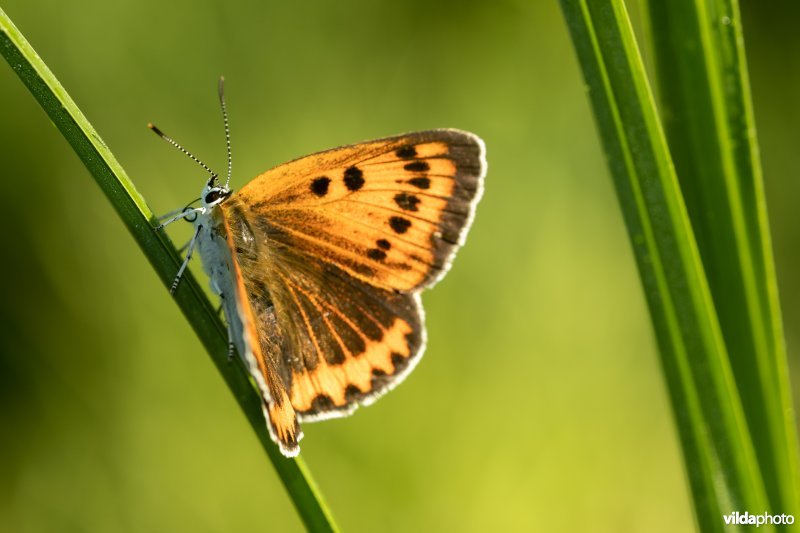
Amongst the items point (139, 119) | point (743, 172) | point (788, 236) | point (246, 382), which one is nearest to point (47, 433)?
point (139, 119)

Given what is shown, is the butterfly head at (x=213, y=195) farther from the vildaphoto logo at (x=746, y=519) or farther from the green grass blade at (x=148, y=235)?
the vildaphoto logo at (x=746, y=519)

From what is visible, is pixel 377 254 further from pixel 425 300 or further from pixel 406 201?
pixel 425 300

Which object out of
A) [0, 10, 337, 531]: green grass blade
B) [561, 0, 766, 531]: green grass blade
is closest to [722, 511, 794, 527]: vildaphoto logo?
[561, 0, 766, 531]: green grass blade

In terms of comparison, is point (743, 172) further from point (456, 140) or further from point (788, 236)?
point (788, 236)

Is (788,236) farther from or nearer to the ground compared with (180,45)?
nearer to the ground

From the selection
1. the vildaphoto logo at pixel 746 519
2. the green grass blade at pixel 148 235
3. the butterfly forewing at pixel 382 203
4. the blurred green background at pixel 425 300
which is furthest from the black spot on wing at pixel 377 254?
the vildaphoto logo at pixel 746 519

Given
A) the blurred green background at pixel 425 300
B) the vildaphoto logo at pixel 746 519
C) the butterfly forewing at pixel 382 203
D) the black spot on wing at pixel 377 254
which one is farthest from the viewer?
the blurred green background at pixel 425 300

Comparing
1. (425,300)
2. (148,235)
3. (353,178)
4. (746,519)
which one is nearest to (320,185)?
(353,178)
